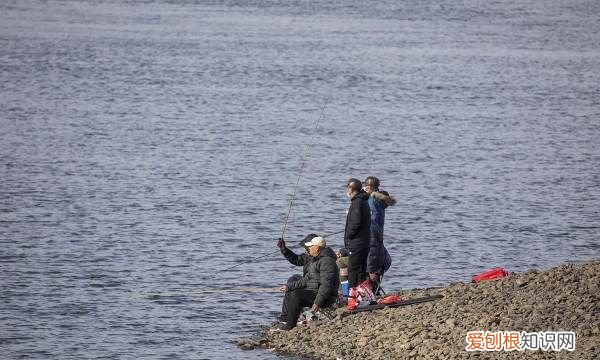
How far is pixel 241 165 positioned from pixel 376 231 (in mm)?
26107

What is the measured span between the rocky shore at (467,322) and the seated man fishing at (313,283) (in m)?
0.33

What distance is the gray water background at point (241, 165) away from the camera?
2603 cm

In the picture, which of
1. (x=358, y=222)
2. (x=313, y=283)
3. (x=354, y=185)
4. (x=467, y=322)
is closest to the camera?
(x=467, y=322)

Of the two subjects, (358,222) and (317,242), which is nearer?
(317,242)

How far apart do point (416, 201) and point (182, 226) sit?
847 centimetres

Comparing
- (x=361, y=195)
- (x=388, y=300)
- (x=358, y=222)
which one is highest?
(x=361, y=195)

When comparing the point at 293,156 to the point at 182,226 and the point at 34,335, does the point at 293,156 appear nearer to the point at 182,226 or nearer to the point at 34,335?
the point at 182,226

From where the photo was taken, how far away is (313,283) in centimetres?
2062

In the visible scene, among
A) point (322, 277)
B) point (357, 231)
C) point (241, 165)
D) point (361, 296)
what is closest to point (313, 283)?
point (322, 277)

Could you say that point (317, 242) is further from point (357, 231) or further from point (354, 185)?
point (354, 185)

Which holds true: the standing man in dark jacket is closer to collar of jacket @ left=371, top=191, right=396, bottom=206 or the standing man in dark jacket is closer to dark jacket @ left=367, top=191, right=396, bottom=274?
dark jacket @ left=367, top=191, right=396, bottom=274

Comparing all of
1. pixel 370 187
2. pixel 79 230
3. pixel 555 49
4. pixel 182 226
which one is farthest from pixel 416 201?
pixel 555 49

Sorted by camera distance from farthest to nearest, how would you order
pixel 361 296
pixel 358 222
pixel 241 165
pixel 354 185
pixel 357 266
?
pixel 241 165
pixel 357 266
pixel 361 296
pixel 358 222
pixel 354 185

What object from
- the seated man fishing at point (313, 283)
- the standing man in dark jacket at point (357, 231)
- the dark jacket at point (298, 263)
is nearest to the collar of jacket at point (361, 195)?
the standing man in dark jacket at point (357, 231)
